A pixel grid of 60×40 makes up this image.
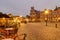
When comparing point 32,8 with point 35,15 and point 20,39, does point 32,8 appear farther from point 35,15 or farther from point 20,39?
point 20,39

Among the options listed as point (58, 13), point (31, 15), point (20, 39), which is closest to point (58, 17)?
point (58, 13)

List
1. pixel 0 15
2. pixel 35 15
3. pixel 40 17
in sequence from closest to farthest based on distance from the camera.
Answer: pixel 0 15 < pixel 40 17 < pixel 35 15

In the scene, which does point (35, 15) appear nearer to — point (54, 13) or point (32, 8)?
point (32, 8)

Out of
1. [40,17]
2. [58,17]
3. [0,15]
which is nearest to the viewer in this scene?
[0,15]

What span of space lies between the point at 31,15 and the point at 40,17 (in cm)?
1040

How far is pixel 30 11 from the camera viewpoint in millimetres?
145750

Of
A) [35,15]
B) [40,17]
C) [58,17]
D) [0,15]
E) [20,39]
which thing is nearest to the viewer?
[20,39]

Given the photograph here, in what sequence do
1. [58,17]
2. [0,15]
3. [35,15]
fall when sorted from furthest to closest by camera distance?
[35,15], [58,17], [0,15]

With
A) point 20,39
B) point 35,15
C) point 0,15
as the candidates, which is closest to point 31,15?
point 35,15

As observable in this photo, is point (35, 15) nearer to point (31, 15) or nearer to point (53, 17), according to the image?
point (31, 15)

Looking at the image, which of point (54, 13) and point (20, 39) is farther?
point (54, 13)

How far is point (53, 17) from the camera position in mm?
120000

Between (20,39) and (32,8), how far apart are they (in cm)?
13705

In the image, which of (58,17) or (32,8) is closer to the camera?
(58,17)
